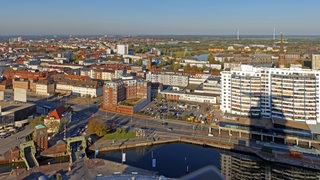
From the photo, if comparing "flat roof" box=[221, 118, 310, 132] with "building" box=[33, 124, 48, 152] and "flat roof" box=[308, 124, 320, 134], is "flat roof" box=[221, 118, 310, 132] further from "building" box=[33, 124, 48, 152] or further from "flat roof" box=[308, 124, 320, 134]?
"building" box=[33, 124, 48, 152]

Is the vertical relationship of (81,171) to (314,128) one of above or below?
below

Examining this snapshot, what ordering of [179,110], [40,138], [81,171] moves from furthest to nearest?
[179,110], [40,138], [81,171]

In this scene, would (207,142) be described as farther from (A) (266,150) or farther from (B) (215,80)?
(B) (215,80)

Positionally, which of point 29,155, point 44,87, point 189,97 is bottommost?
point 29,155

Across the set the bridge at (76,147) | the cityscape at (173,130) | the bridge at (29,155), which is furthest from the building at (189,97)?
the bridge at (29,155)

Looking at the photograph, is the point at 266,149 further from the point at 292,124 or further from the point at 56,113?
the point at 56,113

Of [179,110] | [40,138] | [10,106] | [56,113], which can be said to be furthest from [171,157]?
[10,106]

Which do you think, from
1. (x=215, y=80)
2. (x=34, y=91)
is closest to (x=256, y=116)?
(x=215, y=80)
